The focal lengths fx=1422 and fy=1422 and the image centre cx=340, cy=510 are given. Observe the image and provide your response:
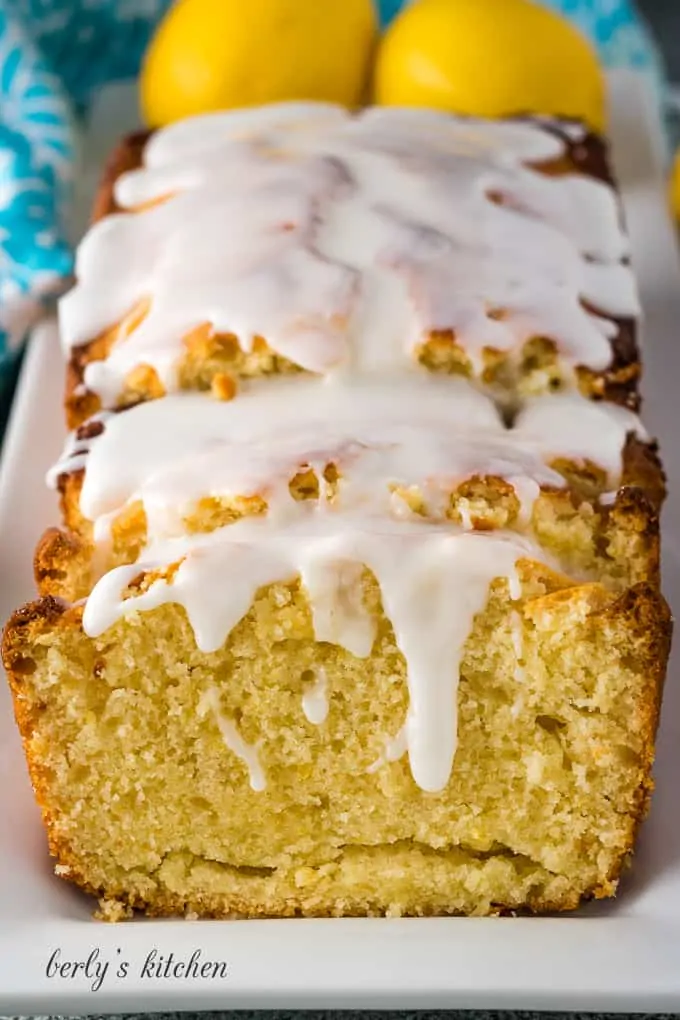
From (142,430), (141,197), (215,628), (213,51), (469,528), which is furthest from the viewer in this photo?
(213,51)

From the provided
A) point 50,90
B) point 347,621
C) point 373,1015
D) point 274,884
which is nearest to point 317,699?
point 347,621

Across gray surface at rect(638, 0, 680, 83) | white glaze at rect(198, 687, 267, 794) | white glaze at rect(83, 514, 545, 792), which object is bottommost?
gray surface at rect(638, 0, 680, 83)

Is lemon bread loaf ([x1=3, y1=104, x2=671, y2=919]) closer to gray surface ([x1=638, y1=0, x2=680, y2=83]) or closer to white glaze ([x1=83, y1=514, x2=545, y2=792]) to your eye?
white glaze ([x1=83, y1=514, x2=545, y2=792])

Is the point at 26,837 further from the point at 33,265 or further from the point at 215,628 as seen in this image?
the point at 33,265

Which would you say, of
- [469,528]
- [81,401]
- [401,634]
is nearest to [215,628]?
[401,634]

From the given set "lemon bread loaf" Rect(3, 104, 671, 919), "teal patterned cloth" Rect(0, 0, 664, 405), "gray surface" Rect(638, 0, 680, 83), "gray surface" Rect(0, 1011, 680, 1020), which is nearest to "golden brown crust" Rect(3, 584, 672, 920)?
"lemon bread loaf" Rect(3, 104, 671, 919)

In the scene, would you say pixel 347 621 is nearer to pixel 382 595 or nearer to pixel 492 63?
pixel 382 595
